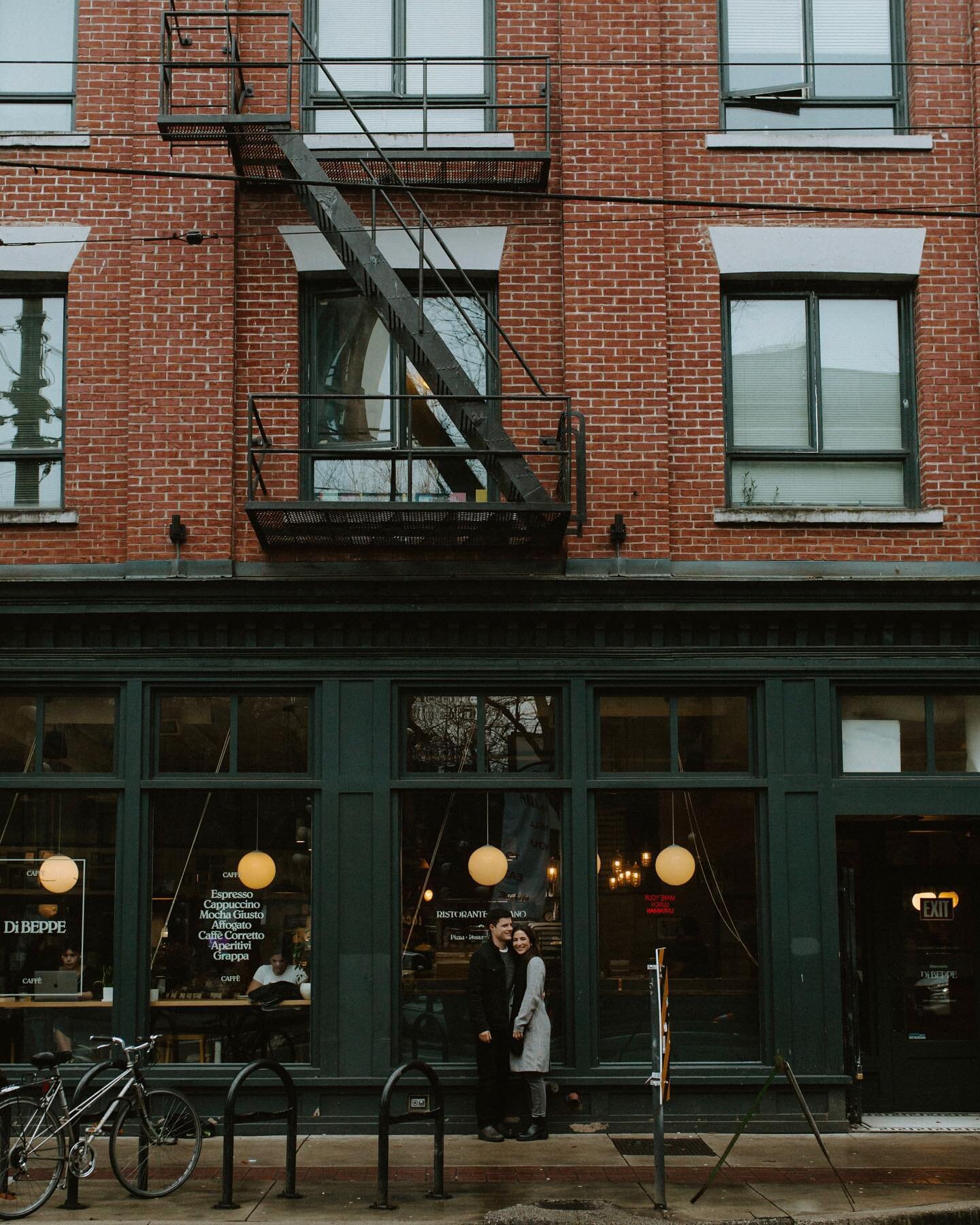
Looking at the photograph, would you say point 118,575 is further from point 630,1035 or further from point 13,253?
point 630,1035

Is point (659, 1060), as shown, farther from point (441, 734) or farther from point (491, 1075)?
point (441, 734)

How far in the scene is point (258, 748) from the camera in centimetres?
1234

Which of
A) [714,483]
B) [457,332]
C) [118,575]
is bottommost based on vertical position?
[118,575]

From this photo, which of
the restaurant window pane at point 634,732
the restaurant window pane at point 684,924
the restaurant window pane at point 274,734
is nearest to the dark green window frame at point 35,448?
the restaurant window pane at point 274,734

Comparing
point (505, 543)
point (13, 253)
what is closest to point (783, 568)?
point (505, 543)

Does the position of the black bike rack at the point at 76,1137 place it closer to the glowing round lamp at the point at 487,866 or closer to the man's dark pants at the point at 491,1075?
the man's dark pants at the point at 491,1075

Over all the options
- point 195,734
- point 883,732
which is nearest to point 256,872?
point 195,734

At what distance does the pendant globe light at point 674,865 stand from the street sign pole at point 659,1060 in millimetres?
2439

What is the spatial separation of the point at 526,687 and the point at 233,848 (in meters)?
2.96

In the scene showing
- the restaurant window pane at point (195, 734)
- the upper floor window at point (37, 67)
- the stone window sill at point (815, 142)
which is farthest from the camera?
the upper floor window at point (37, 67)

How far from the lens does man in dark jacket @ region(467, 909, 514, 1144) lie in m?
11.5

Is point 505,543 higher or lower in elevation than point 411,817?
higher

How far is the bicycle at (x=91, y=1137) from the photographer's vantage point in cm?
946

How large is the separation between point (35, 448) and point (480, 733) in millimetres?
4892
